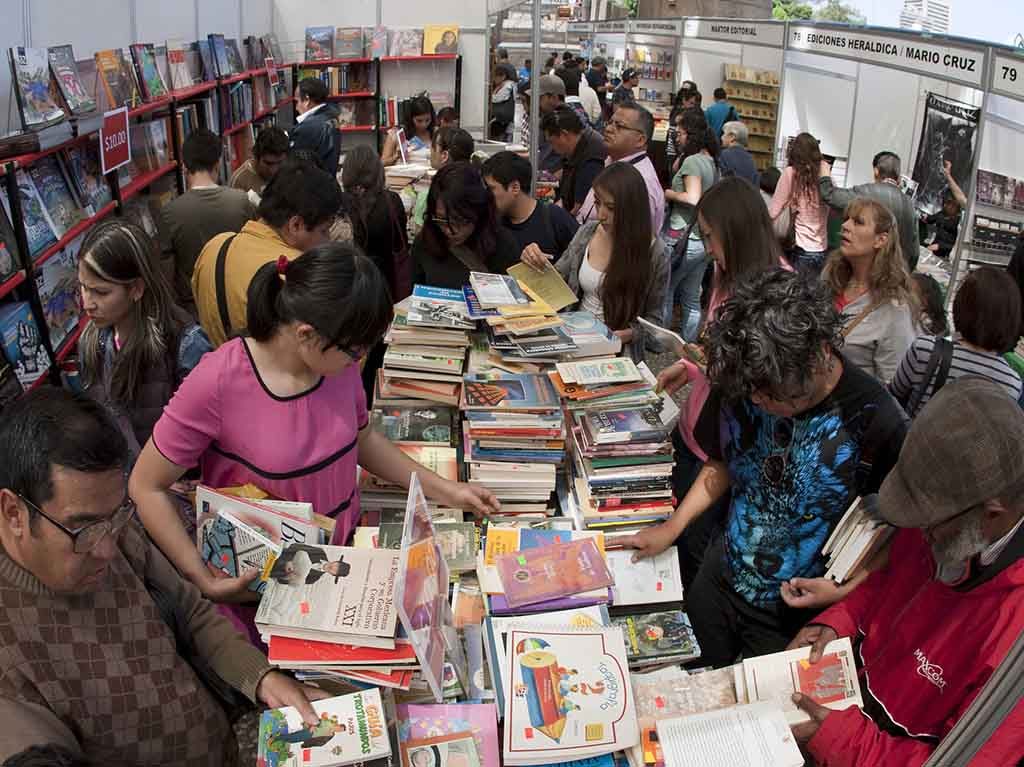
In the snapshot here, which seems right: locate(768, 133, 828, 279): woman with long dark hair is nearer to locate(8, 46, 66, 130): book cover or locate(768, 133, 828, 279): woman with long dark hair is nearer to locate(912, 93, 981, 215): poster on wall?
locate(912, 93, 981, 215): poster on wall

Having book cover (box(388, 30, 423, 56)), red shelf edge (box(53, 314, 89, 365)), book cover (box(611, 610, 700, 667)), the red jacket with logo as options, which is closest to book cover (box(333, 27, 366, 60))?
book cover (box(388, 30, 423, 56))

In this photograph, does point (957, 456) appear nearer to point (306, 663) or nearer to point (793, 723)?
point (793, 723)

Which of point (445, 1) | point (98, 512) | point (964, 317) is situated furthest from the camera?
point (445, 1)

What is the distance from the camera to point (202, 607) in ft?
5.72

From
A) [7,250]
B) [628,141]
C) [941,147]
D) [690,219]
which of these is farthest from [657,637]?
[941,147]

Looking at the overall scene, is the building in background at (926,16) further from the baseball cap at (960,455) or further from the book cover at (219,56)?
the book cover at (219,56)

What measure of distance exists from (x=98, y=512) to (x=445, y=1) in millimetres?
11372

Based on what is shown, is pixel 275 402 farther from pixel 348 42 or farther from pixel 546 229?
pixel 348 42

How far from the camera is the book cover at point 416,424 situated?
2.70m

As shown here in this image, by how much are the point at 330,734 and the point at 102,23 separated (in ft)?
19.0

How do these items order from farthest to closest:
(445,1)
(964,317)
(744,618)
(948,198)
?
(445,1), (948,198), (964,317), (744,618)

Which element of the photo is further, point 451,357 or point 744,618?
point 451,357

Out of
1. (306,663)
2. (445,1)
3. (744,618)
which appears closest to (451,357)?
(744,618)

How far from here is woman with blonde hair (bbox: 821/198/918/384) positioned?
3.33 meters
